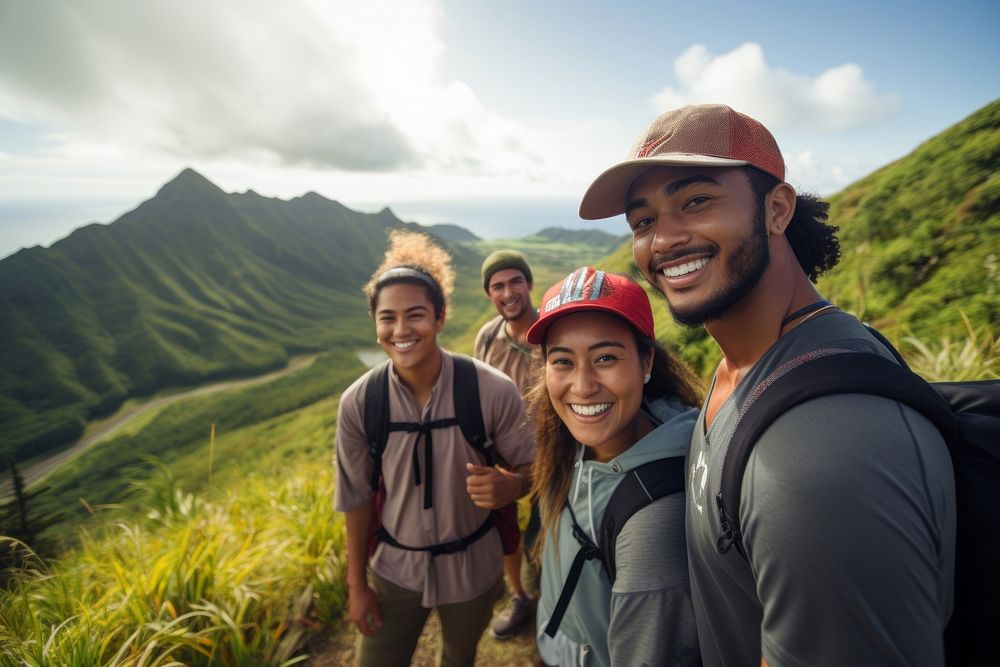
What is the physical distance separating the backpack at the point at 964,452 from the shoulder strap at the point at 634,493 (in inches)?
28.6

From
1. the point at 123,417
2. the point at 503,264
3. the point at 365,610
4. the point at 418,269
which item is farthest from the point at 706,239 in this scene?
the point at 123,417

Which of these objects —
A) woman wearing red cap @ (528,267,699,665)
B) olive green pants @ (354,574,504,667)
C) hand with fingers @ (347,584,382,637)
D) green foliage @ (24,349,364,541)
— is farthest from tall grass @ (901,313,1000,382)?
green foliage @ (24,349,364,541)

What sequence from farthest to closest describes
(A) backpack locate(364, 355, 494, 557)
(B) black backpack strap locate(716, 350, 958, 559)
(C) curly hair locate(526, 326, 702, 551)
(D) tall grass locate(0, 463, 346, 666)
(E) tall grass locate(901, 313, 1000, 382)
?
1. (E) tall grass locate(901, 313, 1000, 382)
2. (D) tall grass locate(0, 463, 346, 666)
3. (A) backpack locate(364, 355, 494, 557)
4. (C) curly hair locate(526, 326, 702, 551)
5. (B) black backpack strap locate(716, 350, 958, 559)

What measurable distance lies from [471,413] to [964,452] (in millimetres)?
2476

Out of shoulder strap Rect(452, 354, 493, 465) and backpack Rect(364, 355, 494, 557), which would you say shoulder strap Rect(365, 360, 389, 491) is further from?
shoulder strap Rect(452, 354, 493, 465)

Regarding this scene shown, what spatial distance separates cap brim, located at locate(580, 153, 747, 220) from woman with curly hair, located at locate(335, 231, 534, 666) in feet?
4.97

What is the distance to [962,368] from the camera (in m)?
4.26

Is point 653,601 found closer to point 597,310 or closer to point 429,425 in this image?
point 597,310

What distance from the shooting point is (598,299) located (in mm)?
2195

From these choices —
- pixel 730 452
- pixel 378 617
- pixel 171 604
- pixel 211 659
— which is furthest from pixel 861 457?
pixel 171 604

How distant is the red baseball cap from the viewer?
2.18m

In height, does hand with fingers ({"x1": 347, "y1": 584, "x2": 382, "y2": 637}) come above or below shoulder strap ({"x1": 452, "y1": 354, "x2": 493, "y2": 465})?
below

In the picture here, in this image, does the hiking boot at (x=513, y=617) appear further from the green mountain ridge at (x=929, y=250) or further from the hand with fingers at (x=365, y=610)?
the green mountain ridge at (x=929, y=250)

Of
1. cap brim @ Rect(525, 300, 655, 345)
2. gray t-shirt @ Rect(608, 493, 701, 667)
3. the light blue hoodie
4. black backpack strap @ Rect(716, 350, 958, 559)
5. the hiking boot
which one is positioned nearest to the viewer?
black backpack strap @ Rect(716, 350, 958, 559)
